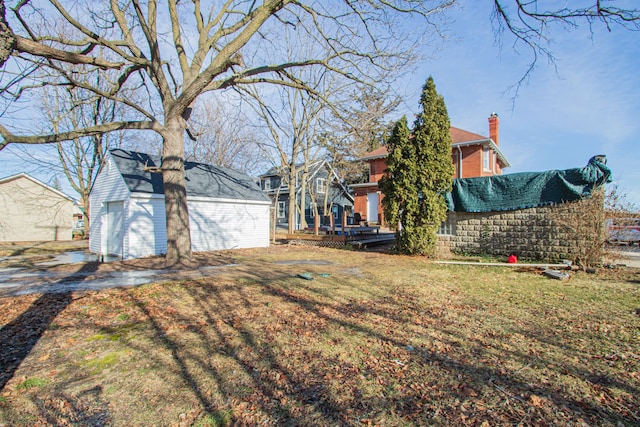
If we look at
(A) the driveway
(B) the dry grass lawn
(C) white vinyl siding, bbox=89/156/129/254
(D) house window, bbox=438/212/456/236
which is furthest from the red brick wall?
(B) the dry grass lawn

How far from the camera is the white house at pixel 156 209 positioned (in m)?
11.9

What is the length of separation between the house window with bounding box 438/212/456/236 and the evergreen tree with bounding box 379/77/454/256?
0.44 m

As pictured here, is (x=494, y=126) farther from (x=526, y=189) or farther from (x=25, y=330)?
(x=25, y=330)

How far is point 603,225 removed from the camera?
853cm

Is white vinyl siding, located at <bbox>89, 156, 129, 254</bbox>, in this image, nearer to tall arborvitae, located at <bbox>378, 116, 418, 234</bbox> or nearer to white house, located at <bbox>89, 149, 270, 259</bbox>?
white house, located at <bbox>89, 149, 270, 259</bbox>

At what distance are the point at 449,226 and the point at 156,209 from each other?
10871mm

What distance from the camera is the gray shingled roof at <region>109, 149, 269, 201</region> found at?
12.3 m

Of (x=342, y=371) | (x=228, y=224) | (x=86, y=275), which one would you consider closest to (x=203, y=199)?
(x=228, y=224)

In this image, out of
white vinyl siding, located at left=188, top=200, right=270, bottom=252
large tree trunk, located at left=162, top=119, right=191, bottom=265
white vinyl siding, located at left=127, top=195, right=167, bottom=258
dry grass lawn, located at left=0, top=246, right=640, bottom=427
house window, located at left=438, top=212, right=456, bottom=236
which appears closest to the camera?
dry grass lawn, located at left=0, top=246, right=640, bottom=427

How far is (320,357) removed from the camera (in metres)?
3.44

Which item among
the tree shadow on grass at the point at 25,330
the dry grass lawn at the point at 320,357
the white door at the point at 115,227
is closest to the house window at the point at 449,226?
the dry grass lawn at the point at 320,357

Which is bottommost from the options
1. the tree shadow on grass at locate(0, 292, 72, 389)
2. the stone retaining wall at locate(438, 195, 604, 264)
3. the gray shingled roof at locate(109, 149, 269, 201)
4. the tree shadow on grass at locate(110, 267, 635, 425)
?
the tree shadow on grass at locate(110, 267, 635, 425)

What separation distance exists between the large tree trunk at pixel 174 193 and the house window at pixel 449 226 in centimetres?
873

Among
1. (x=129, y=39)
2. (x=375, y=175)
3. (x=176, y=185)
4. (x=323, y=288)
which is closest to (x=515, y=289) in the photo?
(x=323, y=288)
